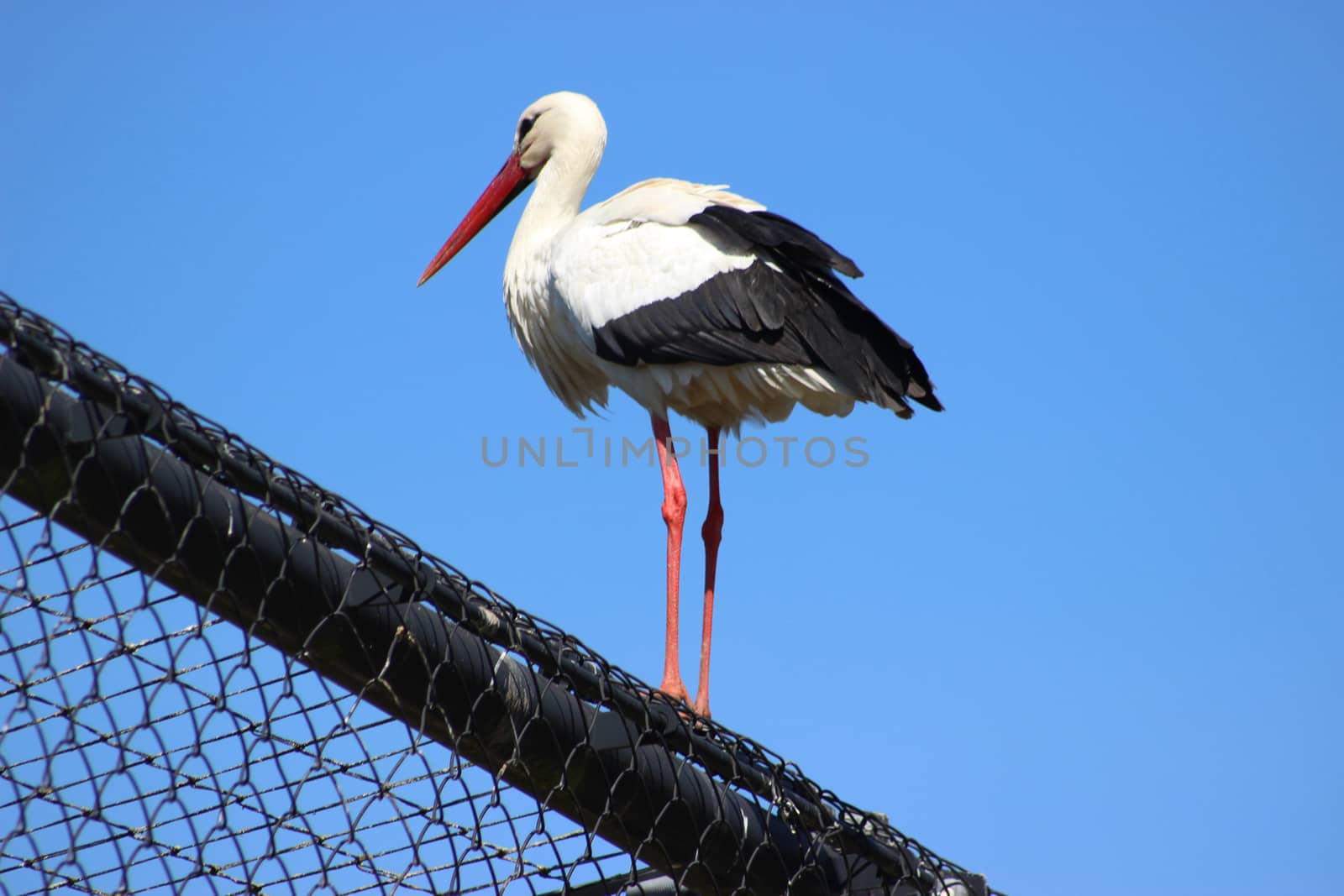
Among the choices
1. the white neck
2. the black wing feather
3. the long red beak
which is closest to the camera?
the black wing feather

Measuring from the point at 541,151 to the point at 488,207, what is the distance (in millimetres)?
458

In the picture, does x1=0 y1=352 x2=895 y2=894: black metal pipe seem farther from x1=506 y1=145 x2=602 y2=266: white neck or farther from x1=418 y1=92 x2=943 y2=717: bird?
x1=506 y1=145 x2=602 y2=266: white neck

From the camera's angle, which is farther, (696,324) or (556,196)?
(556,196)

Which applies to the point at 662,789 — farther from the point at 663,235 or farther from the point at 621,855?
the point at 663,235

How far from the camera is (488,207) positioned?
827 cm

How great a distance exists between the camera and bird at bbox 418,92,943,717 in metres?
6.27

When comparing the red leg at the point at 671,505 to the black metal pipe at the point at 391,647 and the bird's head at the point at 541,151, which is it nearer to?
the bird's head at the point at 541,151

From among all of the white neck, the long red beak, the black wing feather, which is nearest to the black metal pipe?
the black wing feather

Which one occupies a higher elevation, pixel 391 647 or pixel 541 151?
pixel 541 151

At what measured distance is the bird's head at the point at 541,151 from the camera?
769 centimetres

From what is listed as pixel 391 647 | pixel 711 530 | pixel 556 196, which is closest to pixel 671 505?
pixel 711 530

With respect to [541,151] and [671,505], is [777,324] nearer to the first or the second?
[671,505]

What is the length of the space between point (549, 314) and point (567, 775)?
13.6ft

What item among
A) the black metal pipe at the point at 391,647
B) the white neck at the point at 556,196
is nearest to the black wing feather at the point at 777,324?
the white neck at the point at 556,196
